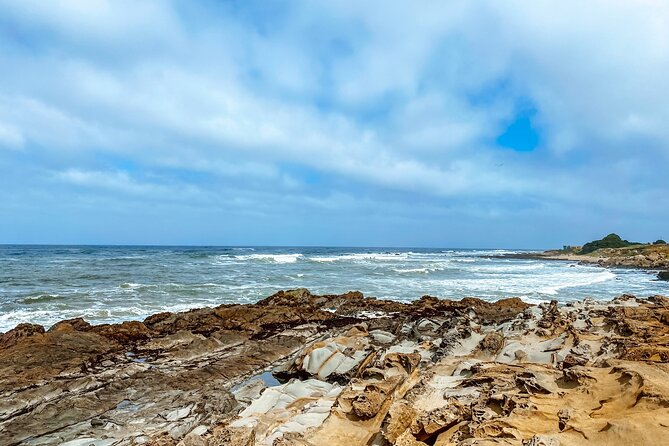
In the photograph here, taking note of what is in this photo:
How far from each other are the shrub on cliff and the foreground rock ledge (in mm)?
78165

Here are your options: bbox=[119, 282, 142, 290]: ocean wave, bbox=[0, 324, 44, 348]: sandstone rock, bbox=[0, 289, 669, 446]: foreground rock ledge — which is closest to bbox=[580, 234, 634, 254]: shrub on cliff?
bbox=[0, 289, 669, 446]: foreground rock ledge

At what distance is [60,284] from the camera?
22.9 metres

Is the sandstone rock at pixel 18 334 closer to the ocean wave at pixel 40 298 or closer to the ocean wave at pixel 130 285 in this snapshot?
the ocean wave at pixel 40 298

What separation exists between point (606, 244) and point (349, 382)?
88139 mm

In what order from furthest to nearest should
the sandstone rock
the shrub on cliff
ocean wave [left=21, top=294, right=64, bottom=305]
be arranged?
the shrub on cliff < ocean wave [left=21, top=294, right=64, bottom=305] < the sandstone rock

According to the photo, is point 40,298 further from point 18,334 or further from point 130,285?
point 18,334

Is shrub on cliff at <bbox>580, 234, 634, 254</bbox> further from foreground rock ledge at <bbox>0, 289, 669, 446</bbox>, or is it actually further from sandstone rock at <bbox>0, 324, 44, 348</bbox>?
sandstone rock at <bbox>0, 324, 44, 348</bbox>

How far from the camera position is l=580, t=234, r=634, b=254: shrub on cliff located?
78.5 m

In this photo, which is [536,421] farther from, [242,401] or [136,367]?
[136,367]

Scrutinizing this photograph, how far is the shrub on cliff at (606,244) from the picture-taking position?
78.5m

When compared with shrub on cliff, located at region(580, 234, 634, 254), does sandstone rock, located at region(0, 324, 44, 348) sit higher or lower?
lower

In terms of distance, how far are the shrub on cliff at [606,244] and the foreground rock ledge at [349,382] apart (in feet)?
256

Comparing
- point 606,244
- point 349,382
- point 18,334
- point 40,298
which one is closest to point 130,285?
point 40,298

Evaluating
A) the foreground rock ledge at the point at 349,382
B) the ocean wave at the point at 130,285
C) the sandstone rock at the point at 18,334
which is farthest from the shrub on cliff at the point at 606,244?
the sandstone rock at the point at 18,334
